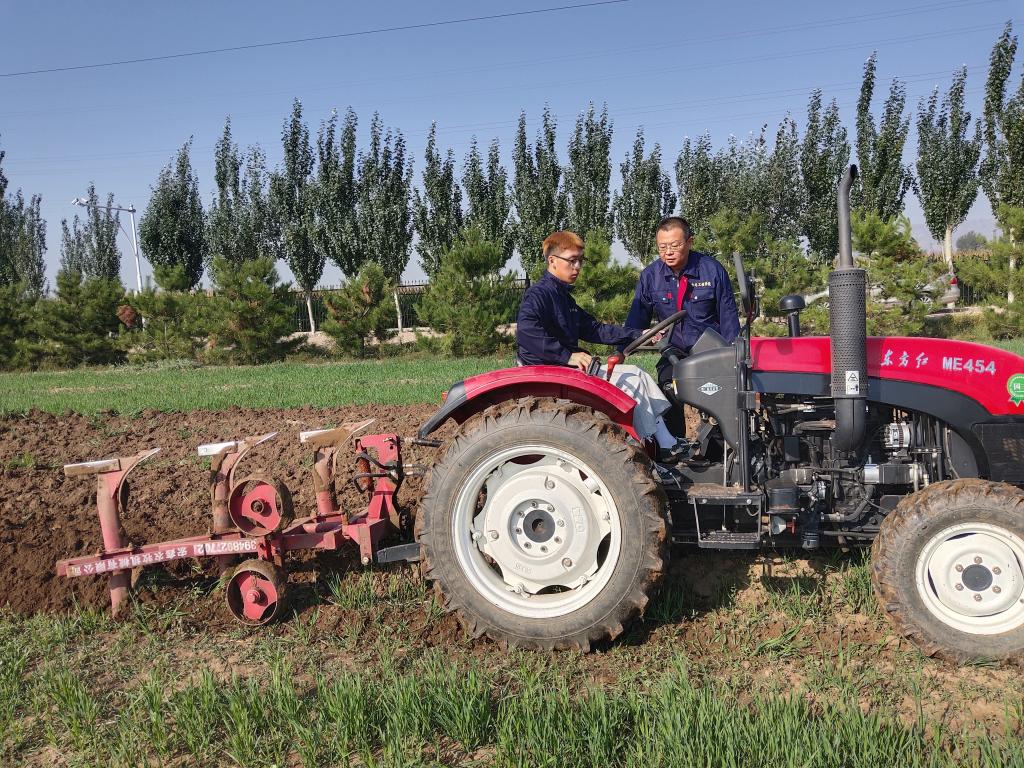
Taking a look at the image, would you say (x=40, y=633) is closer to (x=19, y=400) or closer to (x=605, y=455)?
(x=605, y=455)

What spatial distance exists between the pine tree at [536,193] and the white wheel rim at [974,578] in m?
25.5

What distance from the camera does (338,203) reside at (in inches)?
1105

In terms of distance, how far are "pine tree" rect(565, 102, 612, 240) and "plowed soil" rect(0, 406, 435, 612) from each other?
20387 mm

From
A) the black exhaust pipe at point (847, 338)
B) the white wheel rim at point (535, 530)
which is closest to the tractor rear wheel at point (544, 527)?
the white wheel rim at point (535, 530)

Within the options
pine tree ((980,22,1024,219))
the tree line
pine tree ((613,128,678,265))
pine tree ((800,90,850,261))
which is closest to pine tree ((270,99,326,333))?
the tree line

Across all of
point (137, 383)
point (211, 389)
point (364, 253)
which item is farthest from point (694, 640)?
point (364, 253)

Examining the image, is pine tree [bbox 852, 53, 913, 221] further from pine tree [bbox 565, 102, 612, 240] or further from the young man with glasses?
the young man with glasses

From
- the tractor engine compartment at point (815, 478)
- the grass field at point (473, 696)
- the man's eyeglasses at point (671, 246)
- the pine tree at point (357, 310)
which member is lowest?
the grass field at point (473, 696)

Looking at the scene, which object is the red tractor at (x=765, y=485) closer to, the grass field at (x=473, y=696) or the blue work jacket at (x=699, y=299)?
the grass field at (x=473, y=696)

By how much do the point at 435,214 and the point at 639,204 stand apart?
7723 mm

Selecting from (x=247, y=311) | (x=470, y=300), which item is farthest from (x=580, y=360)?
(x=247, y=311)

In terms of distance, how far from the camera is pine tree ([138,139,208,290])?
101ft

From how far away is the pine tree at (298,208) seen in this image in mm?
28375

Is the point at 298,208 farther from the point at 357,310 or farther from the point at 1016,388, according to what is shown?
the point at 1016,388
